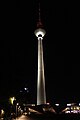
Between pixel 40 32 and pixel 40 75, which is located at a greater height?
pixel 40 32

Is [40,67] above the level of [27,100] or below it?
above

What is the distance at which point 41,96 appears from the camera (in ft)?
284

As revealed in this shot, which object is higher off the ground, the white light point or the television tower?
the white light point

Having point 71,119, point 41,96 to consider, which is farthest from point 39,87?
point 71,119

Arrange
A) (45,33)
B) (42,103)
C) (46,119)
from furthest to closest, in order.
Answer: (45,33) → (42,103) → (46,119)

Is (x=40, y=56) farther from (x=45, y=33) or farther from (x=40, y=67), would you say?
(x=45, y=33)

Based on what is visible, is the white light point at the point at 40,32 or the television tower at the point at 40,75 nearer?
the television tower at the point at 40,75

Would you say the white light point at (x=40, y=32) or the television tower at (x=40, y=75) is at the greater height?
the white light point at (x=40, y=32)

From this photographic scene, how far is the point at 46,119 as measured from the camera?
36.8m

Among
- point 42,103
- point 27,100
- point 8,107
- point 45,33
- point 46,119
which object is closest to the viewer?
point 46,119

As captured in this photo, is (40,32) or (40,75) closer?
(40,75)

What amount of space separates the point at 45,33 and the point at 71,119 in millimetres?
74255

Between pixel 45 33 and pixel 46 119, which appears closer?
pixel 46 119

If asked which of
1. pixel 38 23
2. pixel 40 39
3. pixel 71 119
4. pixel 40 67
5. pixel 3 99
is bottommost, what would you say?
pixel 71 119
